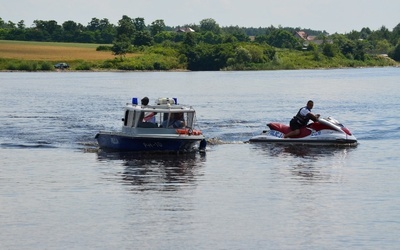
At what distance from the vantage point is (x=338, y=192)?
27266 mm

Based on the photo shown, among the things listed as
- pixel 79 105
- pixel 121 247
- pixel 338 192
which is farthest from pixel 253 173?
pixel 79 105

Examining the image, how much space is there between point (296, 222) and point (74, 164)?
12.7 m

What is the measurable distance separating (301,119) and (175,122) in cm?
545

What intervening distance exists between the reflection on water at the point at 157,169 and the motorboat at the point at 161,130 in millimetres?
359

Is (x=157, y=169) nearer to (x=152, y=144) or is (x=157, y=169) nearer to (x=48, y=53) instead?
(x=152, y=144)

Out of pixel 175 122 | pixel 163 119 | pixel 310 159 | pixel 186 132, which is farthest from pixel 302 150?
pixel 163 119

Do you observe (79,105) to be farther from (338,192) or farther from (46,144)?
(338,192)

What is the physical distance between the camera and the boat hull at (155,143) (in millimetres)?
34594

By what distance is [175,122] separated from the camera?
3491 cm

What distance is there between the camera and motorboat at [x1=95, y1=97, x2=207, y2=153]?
114ft

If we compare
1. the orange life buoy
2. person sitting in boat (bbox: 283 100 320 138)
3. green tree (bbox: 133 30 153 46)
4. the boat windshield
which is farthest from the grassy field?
Answer: the orange life buoy

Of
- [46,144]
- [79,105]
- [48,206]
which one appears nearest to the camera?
[48,206]

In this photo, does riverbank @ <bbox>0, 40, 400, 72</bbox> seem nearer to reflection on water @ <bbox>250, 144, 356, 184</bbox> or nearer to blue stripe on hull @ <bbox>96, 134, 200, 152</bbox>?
reflection on water @ <bbox>250, 144, 356, 184</bbox>

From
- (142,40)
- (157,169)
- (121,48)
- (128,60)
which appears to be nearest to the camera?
(157,169)
